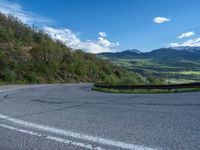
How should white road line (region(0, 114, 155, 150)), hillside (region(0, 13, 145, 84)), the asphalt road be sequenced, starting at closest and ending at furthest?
white road line (region(0, 114, 155, 150)) < the asphalt road < hillside (region(0, 13, 145, 84))

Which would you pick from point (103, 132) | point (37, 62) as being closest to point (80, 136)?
point (103, 132)

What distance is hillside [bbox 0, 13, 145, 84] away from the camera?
42094 mm


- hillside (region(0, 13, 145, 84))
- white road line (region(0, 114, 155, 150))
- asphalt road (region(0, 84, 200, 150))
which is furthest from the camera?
hillside (region(0, 13, 145, 84))

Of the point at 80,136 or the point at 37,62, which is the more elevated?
the point at 37,62

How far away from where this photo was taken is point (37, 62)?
48844mm

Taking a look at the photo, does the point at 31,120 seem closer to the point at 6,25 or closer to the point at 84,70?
the point at 84,70

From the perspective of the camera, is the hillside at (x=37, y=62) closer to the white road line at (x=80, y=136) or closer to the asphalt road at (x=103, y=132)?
the asphalt road at (x=103, y=132)

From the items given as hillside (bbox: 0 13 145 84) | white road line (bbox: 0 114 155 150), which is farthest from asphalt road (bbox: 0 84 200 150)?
hillside (bbox: 0 13 145 84)

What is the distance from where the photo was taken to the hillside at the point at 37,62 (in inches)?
1657

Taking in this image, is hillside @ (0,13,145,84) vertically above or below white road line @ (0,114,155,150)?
above

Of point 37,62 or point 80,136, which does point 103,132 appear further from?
point 37,62

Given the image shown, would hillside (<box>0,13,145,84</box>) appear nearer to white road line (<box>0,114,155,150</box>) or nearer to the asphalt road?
the asphalt road

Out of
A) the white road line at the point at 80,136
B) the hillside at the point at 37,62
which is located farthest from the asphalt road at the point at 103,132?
the hillside at the point at 37,62

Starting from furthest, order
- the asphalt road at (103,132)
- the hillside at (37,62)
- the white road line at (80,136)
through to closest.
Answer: the hillside at (37,62) < the asphalt road at (103,132) < the white road line at (80,136)
